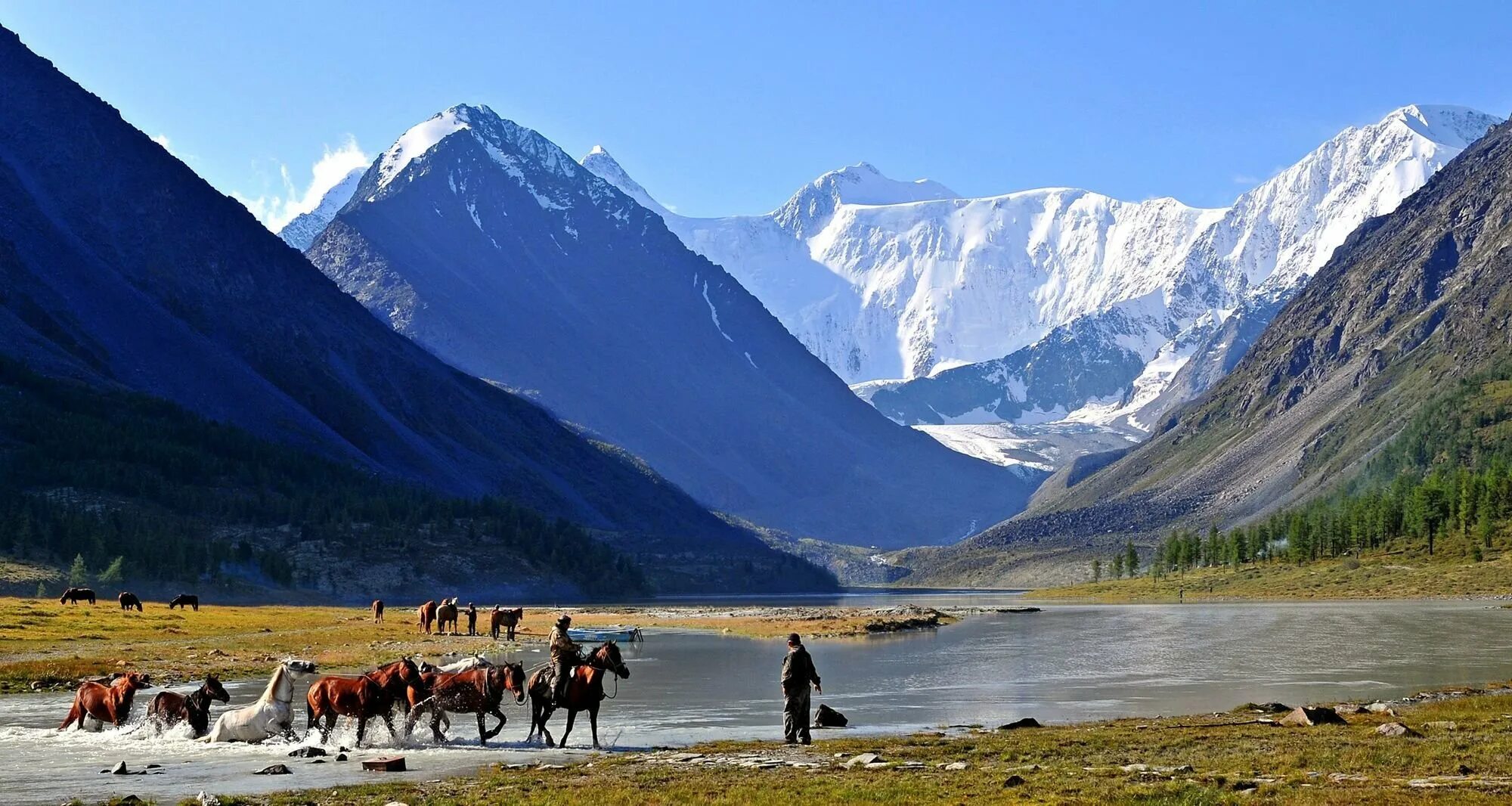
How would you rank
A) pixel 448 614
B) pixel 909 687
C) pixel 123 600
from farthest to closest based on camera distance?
1. pixel 123 600
2. pixel 448 614
3. pixel 909 687

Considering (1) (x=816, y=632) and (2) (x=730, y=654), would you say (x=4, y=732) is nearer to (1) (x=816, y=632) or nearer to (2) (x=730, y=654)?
(2) (x=730, y=654)

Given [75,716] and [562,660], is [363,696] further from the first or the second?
[75,716]

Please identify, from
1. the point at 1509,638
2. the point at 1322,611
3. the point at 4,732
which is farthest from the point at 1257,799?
the point at 1322,611

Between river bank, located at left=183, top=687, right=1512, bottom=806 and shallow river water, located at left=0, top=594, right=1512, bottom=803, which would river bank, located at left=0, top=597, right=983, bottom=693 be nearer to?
shallow river water, located at left=0, top=594, right=1512, bottom=803

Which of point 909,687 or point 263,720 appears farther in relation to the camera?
point 909,687

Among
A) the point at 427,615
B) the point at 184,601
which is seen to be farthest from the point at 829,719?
the point at 184,601

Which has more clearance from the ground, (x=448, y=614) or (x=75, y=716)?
(x=448, y=614)

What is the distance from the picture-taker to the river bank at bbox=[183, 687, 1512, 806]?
29734mm

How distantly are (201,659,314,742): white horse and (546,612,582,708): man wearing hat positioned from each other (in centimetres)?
801

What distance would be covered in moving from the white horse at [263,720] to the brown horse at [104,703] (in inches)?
116

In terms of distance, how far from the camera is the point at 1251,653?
83.1 m

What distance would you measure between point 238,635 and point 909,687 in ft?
167

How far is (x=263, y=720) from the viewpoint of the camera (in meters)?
41.8

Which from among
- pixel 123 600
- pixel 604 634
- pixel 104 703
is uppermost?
pixel 123 600
